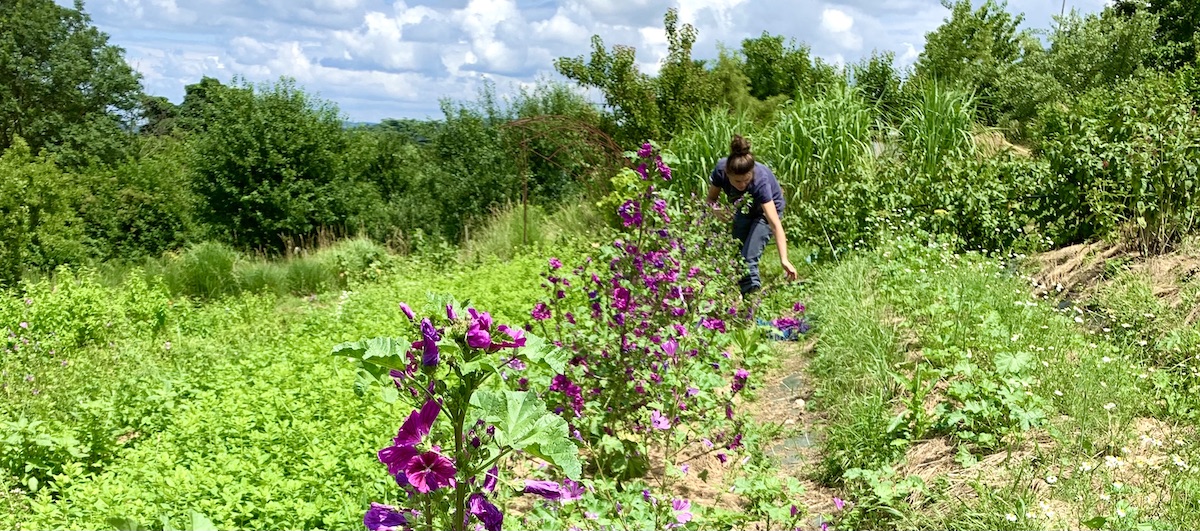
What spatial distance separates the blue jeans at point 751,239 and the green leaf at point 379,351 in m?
4.23

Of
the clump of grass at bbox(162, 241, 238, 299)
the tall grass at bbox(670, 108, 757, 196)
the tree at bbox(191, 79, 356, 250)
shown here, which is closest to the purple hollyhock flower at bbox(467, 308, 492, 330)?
the tall grass at bbox(670, 108, 757, 196)

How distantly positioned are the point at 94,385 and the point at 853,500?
13.5ft

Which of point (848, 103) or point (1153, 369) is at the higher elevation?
A: point (848, 103)

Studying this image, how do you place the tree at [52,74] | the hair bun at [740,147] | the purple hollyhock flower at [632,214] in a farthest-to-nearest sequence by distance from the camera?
the tree at [52,74], the hair bun at [740,147], the purple hollyhock flower at [632,214]

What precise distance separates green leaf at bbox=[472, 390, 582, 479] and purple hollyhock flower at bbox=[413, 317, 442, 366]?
0.11 metres

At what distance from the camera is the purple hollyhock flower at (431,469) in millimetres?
1181

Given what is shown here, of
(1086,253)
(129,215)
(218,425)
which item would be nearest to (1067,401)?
(1086,253)

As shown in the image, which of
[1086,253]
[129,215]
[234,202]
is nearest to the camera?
[1086,253]

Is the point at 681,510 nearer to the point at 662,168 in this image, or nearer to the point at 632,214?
the point at 632,214

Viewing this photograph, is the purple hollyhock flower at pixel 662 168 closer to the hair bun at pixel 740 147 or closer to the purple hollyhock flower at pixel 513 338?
the hair bun at pixel 740 147

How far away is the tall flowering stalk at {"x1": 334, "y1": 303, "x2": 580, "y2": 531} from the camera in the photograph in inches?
46.1

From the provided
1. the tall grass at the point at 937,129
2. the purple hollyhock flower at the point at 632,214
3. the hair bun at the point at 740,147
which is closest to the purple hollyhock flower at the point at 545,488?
the purple hollyhock flower at the point at 632,214

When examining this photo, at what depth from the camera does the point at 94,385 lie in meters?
4.49

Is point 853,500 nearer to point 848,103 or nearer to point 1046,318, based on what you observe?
point 1046,318
